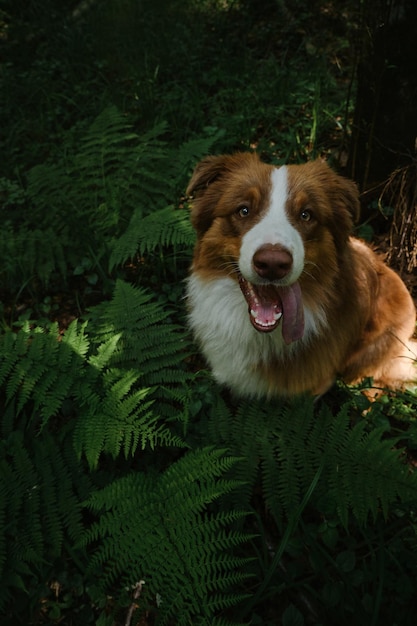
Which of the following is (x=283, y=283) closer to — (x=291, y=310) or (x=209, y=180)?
(x=291, y=310)

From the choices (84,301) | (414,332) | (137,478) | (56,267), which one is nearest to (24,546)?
(137,478)

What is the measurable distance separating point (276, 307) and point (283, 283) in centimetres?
25

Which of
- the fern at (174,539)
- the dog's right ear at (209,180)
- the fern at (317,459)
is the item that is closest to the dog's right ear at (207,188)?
the dog's right ear at (209,180)

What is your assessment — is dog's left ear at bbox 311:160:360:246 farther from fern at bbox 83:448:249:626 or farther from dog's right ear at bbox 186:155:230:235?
fern at bbox 83:448:249:626

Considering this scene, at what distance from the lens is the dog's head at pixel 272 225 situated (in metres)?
2.20

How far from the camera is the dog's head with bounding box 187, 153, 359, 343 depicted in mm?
2197

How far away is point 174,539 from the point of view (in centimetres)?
190

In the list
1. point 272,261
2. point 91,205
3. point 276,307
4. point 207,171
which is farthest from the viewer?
point 91,205

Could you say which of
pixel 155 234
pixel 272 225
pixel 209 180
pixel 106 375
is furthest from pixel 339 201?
pixel 106 375

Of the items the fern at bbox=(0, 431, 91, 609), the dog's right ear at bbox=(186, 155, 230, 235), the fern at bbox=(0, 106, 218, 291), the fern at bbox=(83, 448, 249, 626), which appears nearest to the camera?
the fern at bbox=(83, 448, 249, 626)

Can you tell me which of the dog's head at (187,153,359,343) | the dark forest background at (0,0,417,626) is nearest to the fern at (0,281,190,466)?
the dark forest background at (0,0,417,626)

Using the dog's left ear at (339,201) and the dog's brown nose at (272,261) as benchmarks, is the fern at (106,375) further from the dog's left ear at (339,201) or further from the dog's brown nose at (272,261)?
the dog's left ear at (339,201)

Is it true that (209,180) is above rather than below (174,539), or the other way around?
above

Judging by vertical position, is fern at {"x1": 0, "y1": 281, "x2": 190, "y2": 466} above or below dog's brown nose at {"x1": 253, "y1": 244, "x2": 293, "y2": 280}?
below
